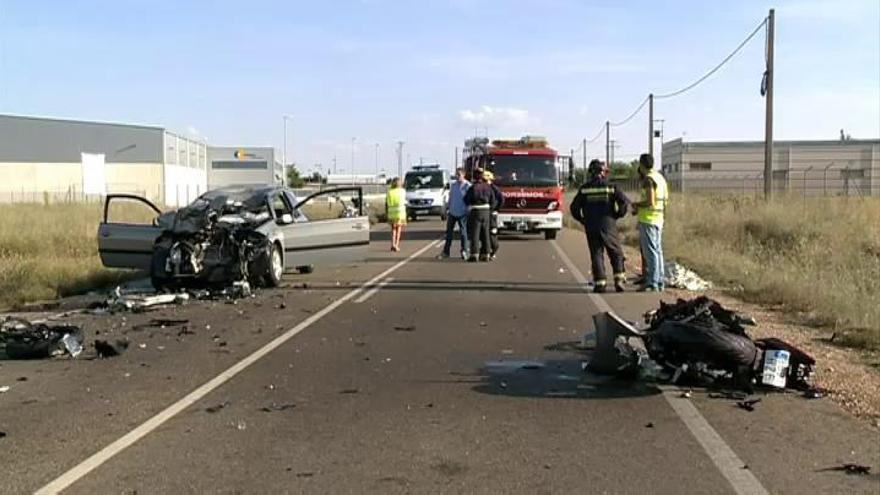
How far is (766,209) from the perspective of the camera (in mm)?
27625

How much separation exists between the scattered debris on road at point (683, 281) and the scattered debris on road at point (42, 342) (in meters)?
9.36

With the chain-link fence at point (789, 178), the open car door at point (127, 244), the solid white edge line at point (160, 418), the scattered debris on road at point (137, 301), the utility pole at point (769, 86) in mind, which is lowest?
the solid white edge line at point (160, 418)

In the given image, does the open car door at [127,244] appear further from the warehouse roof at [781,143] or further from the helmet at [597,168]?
the warehouse roof at [781,143]

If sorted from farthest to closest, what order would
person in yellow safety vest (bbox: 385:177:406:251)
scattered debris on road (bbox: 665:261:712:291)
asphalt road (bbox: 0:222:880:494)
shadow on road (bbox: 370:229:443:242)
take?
shadow on road (bbox: 370:229:443:242) < person in yellow safety vest (bbox: 385:177:406:251) < scattered debris on road (bbox: 665:261:712:291) < asphalt road (bbox: 0:222:880:494)

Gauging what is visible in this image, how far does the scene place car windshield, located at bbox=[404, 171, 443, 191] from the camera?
44.2 m

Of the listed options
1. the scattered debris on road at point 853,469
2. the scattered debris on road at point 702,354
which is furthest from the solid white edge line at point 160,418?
the scattered debris on road at point 853,469

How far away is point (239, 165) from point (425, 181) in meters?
83.7

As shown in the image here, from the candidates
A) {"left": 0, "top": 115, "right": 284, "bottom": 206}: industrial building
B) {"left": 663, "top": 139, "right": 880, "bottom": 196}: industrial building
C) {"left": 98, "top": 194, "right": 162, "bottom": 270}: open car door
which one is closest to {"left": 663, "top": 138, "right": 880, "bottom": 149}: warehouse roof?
{"left": 663, "top": 139, "right": 880, "bottom": 196}: industrial building

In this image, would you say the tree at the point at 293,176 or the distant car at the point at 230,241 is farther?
the tree at the point at 293,176

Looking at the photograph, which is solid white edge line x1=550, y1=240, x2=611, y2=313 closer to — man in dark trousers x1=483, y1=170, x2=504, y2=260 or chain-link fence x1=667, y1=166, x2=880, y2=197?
man in dark trousers x1=483, y1=170, x2=504, y2=260

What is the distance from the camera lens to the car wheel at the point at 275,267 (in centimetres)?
1503

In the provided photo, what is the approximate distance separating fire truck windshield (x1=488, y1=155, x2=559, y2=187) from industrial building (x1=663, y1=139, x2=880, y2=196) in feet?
154

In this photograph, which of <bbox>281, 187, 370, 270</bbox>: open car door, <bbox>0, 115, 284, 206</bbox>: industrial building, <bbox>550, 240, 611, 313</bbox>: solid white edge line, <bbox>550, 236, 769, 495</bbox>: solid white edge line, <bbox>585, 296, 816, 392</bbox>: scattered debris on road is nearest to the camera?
<bbox>550, 236, 769, 495</bbox>: solid white edge line

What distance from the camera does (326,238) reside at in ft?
53.6
